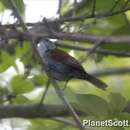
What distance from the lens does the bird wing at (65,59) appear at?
5.23 ft

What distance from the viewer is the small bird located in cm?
161

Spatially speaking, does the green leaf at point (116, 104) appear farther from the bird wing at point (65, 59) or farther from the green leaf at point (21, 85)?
the green leaf at point (21, 85)

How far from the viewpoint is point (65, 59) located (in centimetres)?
163

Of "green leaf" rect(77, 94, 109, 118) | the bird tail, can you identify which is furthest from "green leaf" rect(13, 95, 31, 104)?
"green leaf" rect(77, 94, 109, 118)

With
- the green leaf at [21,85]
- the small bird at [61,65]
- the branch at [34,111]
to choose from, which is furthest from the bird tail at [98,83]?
the green leaf at [21,85]

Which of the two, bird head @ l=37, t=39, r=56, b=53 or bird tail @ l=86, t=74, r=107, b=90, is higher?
bird head @ l=37, t=39, r=56, b=53

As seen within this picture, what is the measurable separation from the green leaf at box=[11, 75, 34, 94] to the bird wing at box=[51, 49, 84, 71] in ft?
Result: 0.43

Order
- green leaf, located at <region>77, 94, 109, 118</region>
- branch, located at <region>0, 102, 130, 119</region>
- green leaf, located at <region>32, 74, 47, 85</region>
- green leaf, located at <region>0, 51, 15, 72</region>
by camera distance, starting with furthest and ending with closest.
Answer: green leaf, located at <region>32, 74, 47, 85</region> < green leaf, located at <region>0, 51, 15, 72</region> < branch, located at <region>0, 102, 130, 119</region> < green leaf, located at <region>77, 94, 109, 118</region>

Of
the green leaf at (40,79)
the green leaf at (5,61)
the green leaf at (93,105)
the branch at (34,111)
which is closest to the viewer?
the green leaf at (93,105)

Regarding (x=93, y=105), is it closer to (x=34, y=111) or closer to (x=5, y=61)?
(x=34, y=111)

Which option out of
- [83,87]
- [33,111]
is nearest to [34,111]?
[33,111]

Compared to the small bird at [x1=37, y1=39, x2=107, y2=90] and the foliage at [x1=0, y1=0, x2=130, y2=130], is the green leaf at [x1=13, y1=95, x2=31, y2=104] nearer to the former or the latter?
the foliage at [x1=0, y1=0, x2=130, y2=130]

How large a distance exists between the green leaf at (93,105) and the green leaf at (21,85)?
0.39 metres

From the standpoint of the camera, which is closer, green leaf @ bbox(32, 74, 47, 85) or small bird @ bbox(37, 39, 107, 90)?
small bird @ bbox(37, 39, 107, 90)
